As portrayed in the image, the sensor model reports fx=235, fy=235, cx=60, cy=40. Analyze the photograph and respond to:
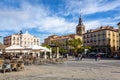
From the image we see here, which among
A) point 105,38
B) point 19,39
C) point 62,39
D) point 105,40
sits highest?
point 19,39

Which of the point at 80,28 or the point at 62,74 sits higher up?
the point at 80,28

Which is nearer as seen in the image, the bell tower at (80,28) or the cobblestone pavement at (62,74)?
the cobblestone pavement at (62,74)

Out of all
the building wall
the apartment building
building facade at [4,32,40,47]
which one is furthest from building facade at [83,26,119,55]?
building facade at [4,32,40,47]

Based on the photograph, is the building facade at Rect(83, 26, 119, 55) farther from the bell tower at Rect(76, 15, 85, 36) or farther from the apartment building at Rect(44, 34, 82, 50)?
the bell tower at Rect(76, 15, 85, 36)

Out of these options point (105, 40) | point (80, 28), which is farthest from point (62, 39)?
point (105, 40)

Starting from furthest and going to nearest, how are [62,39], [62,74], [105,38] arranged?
1. [62,39]
2. [105,38]
3. [62,74]

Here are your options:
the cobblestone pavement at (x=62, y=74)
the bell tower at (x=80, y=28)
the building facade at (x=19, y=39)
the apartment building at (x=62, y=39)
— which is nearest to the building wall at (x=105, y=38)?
the apartment building at (x=62, y=39)

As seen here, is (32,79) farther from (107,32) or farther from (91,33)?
(91,33)

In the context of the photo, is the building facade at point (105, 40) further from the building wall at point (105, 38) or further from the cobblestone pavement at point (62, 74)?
the cobblestone pavement at point (62, 74)

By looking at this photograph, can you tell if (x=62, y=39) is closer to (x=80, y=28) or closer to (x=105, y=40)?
(x=80, y=28)

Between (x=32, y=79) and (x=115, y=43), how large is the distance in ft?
318

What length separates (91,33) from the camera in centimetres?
11169

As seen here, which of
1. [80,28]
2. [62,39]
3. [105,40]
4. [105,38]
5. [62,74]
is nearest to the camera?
[62,74]

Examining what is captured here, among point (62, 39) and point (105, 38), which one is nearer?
point (105, 38)
